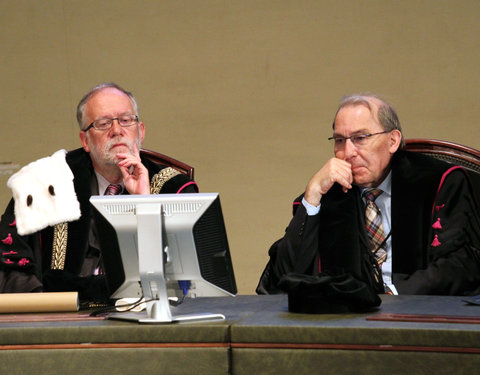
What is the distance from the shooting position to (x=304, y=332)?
2072 mm

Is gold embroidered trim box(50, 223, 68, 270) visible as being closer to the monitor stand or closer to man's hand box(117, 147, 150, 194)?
man's hand box(117, 147, 150, 194)

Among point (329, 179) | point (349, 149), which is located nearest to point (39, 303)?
point (329, 179)

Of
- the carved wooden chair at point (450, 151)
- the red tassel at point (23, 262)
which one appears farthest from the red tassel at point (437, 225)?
the red tassel at point (23, 262)

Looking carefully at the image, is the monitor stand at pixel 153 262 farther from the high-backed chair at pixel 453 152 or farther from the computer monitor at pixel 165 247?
the high-backed chair at pixel 453 152

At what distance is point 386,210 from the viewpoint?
351 cm

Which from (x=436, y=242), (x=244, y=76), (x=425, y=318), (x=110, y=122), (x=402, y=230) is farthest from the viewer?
(x=244, y=76)

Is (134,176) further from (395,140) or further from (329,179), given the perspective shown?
(395,140)

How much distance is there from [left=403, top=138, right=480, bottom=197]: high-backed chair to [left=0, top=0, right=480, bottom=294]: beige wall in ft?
3.72

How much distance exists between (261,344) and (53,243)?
69.9 inches

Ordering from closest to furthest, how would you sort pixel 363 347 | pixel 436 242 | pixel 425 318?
pixel 363 347 → pixel 425 318 → pixel 436 242

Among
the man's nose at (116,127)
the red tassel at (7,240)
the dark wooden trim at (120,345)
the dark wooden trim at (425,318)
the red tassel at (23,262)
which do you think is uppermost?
the man's nose at (116,127)

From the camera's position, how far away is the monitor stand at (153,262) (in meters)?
2.29

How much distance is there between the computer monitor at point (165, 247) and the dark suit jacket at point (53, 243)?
Answer: 656mm

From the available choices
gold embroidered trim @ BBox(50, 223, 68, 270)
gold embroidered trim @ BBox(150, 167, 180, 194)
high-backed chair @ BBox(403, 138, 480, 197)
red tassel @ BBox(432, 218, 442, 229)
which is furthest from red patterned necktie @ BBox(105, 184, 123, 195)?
red tassel @ BBox(432, 218, 442, 229)
